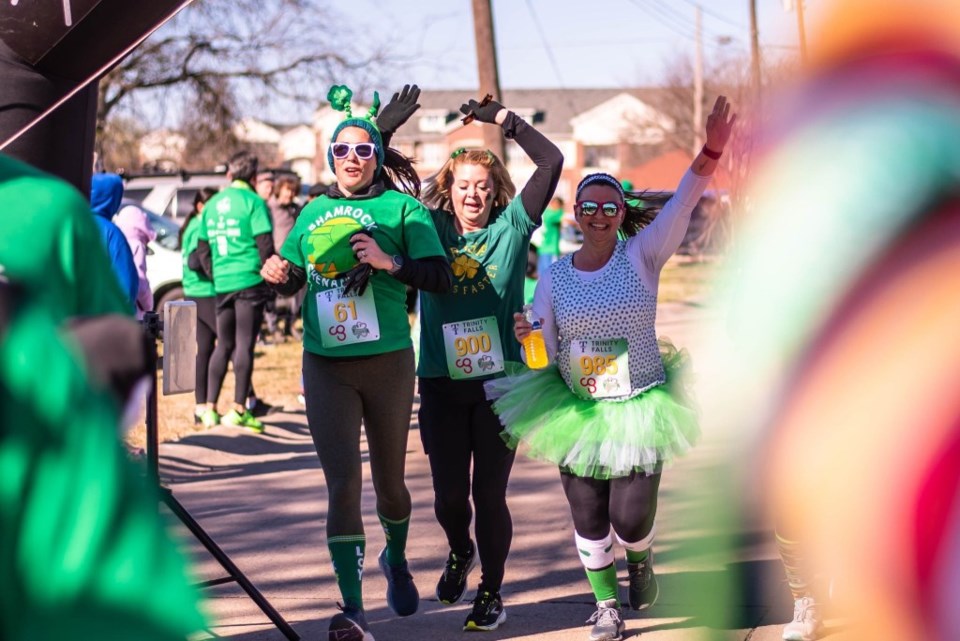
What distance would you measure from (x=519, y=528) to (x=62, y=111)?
11.7 feet

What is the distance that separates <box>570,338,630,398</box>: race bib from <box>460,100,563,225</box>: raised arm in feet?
2.39

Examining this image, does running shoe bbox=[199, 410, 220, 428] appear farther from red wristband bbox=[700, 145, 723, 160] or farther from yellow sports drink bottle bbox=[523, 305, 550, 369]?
red wristband bbox=[700, 145, 723, 160]

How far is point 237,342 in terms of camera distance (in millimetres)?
10781

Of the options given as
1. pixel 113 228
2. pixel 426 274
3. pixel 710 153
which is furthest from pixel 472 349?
pixel 113 228

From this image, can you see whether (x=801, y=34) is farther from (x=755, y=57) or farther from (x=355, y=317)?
(x=355, y=317)

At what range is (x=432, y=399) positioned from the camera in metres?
5.52

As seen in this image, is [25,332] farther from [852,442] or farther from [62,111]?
[62,111]

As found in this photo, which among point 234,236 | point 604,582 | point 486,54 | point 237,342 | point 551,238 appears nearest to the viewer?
point 604,582

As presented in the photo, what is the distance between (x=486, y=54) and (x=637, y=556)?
12.1m

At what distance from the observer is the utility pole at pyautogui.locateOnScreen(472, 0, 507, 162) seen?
1645 centimetres

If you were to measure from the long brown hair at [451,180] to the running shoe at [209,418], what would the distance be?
545 centimetres

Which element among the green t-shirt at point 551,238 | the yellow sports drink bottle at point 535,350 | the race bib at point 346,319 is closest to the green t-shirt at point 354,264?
the race bib at point 346,319

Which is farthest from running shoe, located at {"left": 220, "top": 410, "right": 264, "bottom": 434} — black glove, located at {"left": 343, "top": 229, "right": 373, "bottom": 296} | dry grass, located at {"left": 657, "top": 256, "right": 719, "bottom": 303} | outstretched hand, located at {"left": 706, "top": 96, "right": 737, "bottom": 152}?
dry grass, located at {"left": 657, "top": 256, "right": 719, "bottom": 303}

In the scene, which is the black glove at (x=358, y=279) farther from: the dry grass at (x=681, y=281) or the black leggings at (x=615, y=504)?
the dry grass at (x=681, y=281)
